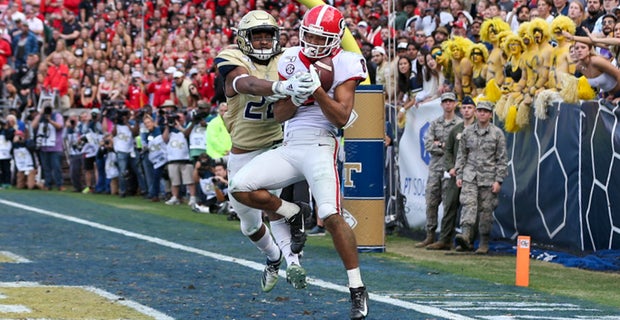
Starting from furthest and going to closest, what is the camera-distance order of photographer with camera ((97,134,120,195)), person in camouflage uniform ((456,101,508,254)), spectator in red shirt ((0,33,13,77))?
spectator in red shirt ((0,33,13,77))
photographer with camera ((97,134,120,195))
person in camouflage uniform ((456,101,508,254))

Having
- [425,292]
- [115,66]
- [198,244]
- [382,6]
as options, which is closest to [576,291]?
[425,292]

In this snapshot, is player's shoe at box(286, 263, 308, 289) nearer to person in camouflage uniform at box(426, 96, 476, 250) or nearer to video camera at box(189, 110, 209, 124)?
person in camouflage uniform at box(426, 96, 476, 250)

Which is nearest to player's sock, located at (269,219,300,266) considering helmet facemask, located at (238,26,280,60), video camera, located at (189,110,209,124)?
helmet facemask, located at (238,26,280,60)

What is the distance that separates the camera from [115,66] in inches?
1064

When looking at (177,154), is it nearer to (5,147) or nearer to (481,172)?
(5,147)

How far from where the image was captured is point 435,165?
14195 millimetres

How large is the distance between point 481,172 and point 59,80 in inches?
626

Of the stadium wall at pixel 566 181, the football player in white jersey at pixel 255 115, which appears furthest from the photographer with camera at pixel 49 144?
the football player in white jersey at pixel 255 115

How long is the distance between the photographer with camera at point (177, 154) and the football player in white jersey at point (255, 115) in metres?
Answer: 11.5

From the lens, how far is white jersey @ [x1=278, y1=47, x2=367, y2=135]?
25.4 feet

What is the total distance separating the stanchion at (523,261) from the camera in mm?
9797

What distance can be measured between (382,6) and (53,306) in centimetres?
1346

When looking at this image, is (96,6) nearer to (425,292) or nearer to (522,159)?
(522,159)

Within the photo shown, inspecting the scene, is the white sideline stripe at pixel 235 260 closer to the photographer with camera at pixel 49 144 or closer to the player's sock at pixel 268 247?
the player's sock at pixel 268 247
